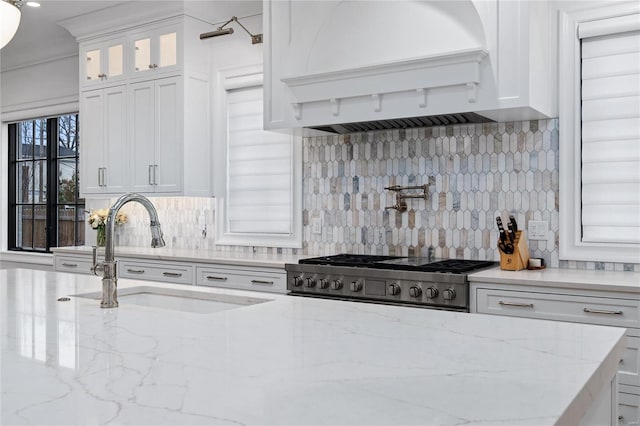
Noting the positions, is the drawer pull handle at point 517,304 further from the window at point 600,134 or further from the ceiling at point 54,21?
the ceiling at point 54,21

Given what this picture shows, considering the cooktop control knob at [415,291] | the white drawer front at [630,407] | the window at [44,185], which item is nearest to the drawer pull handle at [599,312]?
the white drawer front at [630,407]

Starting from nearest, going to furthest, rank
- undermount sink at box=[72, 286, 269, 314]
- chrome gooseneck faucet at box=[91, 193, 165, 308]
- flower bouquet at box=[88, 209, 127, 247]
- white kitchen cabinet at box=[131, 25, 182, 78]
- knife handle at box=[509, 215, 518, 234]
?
1. chrome gooseneck faucet at box=[91, 193, 165, 308]
2. undermount sink at box=[72, 286, 269, 314]
3. knife handle at box=[509, 215, 518, 234]
4. white kitchen cabinet at box=[131, 25, 182, 78]
5. flower bouquet at box=[88, 209, 127, 247]

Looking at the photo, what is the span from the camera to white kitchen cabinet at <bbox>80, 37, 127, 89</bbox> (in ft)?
16.0

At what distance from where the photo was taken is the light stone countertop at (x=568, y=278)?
272 centimetres

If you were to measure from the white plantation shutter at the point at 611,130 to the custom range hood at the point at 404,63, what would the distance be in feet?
0.71

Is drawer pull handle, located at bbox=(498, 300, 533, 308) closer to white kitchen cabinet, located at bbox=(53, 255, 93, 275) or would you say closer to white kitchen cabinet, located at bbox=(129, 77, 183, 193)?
white kitchen cabinet, located at bbox=(129, 77, 183, 193)

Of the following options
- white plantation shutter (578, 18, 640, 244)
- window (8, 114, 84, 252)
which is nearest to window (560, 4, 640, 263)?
white plantation shutter (578, 18, 640, 244)

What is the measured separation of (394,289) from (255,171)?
1.80m

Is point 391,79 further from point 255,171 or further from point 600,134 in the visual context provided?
point 255,171

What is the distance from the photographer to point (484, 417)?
94 centimetres

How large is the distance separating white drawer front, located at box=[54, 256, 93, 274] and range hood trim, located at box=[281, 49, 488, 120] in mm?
2274

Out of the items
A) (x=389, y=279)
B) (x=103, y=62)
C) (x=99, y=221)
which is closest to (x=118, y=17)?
(x=103, y=62)

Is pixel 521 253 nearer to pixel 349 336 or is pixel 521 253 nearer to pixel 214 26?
pixel 349 336

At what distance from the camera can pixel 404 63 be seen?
327cm
